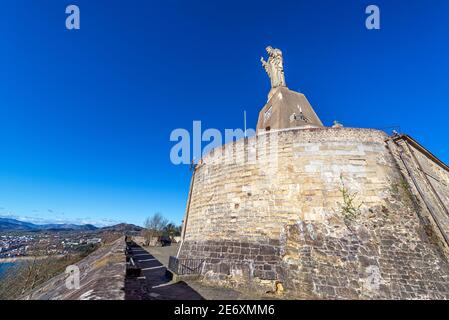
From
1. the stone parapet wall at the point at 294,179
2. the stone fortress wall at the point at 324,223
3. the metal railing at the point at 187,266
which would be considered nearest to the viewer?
the stone fortress wall at the point at 324,223

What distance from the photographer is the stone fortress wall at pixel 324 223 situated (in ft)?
24.1

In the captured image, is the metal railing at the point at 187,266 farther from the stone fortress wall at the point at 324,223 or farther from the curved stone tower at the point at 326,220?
the stone fortress wall at the point at 324,223

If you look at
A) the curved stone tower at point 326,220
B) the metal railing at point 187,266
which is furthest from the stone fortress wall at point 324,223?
the metal railing at point 187,266

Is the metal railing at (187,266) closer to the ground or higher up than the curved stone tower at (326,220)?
closer to the ground

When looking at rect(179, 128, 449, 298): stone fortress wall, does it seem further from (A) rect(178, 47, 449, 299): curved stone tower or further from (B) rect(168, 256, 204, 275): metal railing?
(B) rect(168, 256, 204, 275): metal railing

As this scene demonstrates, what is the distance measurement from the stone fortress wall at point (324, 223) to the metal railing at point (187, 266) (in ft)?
1.34

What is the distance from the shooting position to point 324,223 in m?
8.50

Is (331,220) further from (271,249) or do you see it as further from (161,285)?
(161,285)

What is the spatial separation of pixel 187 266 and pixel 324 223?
6246 mm

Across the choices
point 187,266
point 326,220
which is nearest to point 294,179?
point 326,220

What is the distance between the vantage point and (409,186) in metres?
8.98

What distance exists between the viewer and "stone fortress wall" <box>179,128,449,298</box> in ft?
24.1

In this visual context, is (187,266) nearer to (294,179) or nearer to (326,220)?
(294,179)

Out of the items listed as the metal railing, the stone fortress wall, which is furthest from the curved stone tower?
the metal railing
